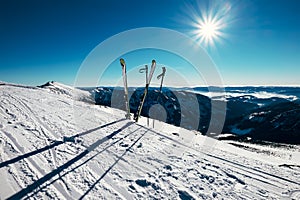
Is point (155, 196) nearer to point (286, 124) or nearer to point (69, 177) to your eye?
point (69, 177)

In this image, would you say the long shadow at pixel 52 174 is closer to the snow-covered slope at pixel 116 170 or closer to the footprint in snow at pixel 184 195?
the snow-covered slope at pixel 116 170

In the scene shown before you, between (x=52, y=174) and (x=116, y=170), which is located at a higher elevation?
(x=52, y=174)

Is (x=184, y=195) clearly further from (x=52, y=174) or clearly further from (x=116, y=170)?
(x=52, y=174)

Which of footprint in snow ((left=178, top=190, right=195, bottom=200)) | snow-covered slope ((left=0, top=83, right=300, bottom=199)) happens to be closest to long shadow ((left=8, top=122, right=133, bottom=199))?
snow-covered slope ((left=0, top=83, right=300, bottom=199))

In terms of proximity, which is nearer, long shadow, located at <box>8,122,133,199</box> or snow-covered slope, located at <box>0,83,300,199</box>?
long shadow, located at <box>8,122,133,199</box>

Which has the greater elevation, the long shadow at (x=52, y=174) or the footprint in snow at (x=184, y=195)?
the long shadow at (x=52, y=174)

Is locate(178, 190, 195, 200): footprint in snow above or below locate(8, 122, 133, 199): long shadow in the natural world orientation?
below

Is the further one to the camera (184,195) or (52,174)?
(52,174)

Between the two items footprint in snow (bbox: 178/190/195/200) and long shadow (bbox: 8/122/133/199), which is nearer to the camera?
long shadow (bbox: 8/122/133/199)

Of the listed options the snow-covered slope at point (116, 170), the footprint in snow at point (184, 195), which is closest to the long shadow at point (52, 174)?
the snow-covered slope at point (116, 170)

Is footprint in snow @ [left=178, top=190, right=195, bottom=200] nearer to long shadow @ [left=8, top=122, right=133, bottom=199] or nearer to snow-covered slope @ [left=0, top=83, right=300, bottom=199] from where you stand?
snow-covered slope @ [left=0, top=83, right=300, bottom=199]

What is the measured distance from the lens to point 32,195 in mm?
4441

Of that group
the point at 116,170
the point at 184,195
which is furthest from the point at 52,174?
the point at 184,195

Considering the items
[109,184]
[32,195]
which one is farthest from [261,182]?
[32,195]
